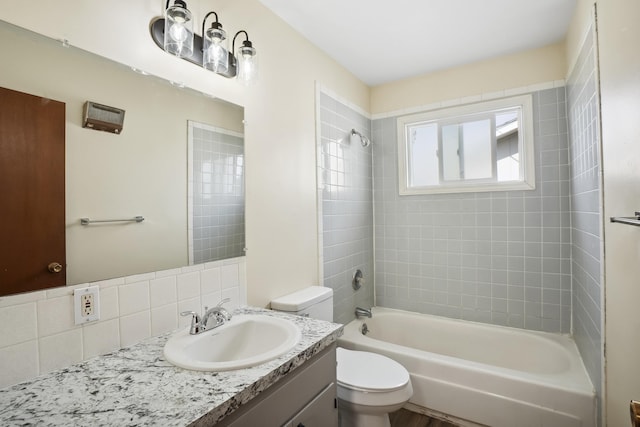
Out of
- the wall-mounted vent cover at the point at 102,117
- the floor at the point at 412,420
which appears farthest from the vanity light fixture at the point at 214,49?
the floor at the point at 412,420

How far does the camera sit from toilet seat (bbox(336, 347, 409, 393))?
4.99 ft

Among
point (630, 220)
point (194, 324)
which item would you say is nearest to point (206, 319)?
point (194, 324)

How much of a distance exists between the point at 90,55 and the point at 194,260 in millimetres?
852

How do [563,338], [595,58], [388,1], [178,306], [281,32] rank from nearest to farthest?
[178,306] → [595,58] → [388,1] → [281,32] → [563,338]

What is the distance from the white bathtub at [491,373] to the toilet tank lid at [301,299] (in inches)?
22.0

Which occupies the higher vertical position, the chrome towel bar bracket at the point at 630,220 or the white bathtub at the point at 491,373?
the chrome towel bar bracket at the point at 630,220

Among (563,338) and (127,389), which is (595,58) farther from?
(127,389)

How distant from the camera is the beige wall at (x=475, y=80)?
232 cm

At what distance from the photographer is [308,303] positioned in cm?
180

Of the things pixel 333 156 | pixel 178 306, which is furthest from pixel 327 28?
pixel 178 306

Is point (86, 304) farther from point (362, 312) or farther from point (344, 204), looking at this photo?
point (362, 312)

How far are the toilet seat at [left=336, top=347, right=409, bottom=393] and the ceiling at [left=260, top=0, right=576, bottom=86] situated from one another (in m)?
2.11

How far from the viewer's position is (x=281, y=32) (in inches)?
75.7

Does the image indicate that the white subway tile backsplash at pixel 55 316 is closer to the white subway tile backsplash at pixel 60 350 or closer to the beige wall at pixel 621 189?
the white subway tile backsplash at pixel 60 350
